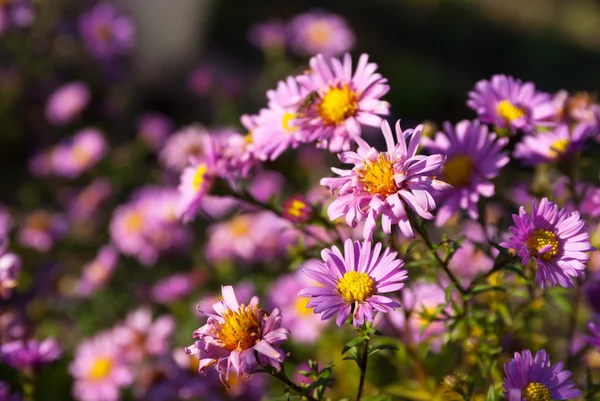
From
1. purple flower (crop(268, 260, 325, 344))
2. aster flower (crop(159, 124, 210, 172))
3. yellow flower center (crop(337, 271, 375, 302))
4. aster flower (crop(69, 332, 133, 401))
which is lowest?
aster flower (crop(69, 332, 133, 401))

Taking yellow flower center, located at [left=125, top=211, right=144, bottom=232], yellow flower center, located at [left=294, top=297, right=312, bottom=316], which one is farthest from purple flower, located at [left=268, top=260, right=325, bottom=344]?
yellow flower center, located at [left=125, top=211, right=144, bottom=232]

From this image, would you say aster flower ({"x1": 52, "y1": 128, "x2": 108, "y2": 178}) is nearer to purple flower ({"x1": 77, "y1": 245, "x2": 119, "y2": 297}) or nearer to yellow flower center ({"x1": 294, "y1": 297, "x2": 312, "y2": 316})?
purple flower ({"x1": 77, "y1": 245, "x2": 119, "y2": 297})

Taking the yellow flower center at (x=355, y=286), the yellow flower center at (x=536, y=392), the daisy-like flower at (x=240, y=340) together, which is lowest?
the yellow flower center at (x=536, y=392)

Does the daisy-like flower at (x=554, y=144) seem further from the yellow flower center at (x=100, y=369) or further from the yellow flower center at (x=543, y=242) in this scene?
the yellow flower center at (x=100, y=369)

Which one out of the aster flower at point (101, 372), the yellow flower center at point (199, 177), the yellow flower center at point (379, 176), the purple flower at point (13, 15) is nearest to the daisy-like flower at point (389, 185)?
the yellow flower center at point (379, 176)

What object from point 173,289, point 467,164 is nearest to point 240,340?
point 467,164

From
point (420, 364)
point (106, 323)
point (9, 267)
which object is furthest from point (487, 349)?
point (106, 323)

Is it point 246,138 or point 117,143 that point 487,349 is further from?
point 117,143
